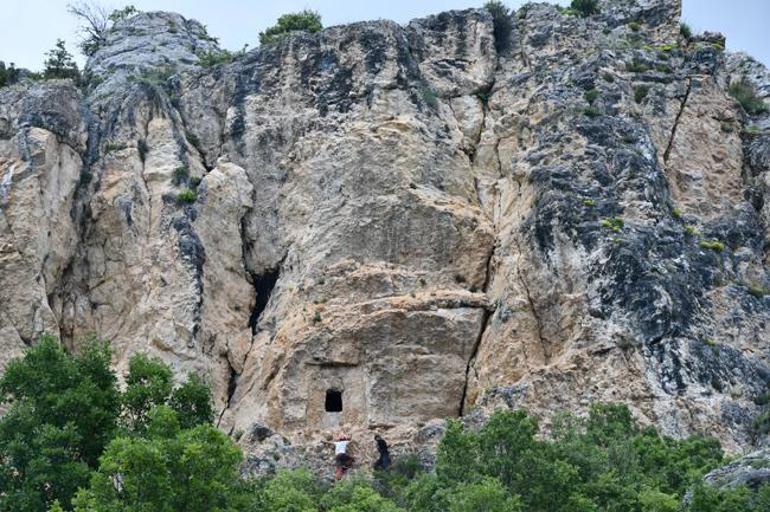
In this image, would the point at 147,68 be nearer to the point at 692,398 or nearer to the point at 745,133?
the point at 745,133

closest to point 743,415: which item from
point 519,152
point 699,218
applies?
point 699,218

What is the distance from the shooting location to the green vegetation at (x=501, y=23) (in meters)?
45.7

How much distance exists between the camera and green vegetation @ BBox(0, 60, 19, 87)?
4689cm

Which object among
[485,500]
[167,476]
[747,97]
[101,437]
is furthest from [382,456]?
[747,97]

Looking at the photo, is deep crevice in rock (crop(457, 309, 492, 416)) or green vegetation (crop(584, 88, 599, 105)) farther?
green vegetation (crop(584, 88, 599, 105))

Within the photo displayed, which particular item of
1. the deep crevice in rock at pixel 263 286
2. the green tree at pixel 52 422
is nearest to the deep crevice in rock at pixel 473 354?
the deep crevice in rock at pixel 263 286

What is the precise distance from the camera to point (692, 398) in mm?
32844

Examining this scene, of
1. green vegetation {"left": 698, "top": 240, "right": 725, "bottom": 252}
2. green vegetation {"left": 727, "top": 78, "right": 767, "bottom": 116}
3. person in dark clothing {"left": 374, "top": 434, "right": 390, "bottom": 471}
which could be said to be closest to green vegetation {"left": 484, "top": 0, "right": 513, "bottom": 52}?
green vegetation {"left": 727, "top": 78, "right": 767, "bottom": 116}

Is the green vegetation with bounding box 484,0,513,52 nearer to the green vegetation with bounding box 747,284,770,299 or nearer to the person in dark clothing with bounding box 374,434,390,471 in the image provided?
the green vegetation with bounding box 747,284,770,299

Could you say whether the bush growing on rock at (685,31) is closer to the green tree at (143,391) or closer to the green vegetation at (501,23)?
the green vegetation at (501,23)

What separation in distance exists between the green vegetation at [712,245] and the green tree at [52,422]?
16.9 metres

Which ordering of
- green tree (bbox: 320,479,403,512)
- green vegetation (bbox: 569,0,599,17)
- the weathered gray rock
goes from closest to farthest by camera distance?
the weathered gray rock, green tree (bbox: 320,479,403,512), green vegetation (bbox: 569,0,599,17)

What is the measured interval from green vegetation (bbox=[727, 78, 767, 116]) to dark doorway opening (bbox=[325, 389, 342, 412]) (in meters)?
16.7

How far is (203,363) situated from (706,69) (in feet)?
60.6
